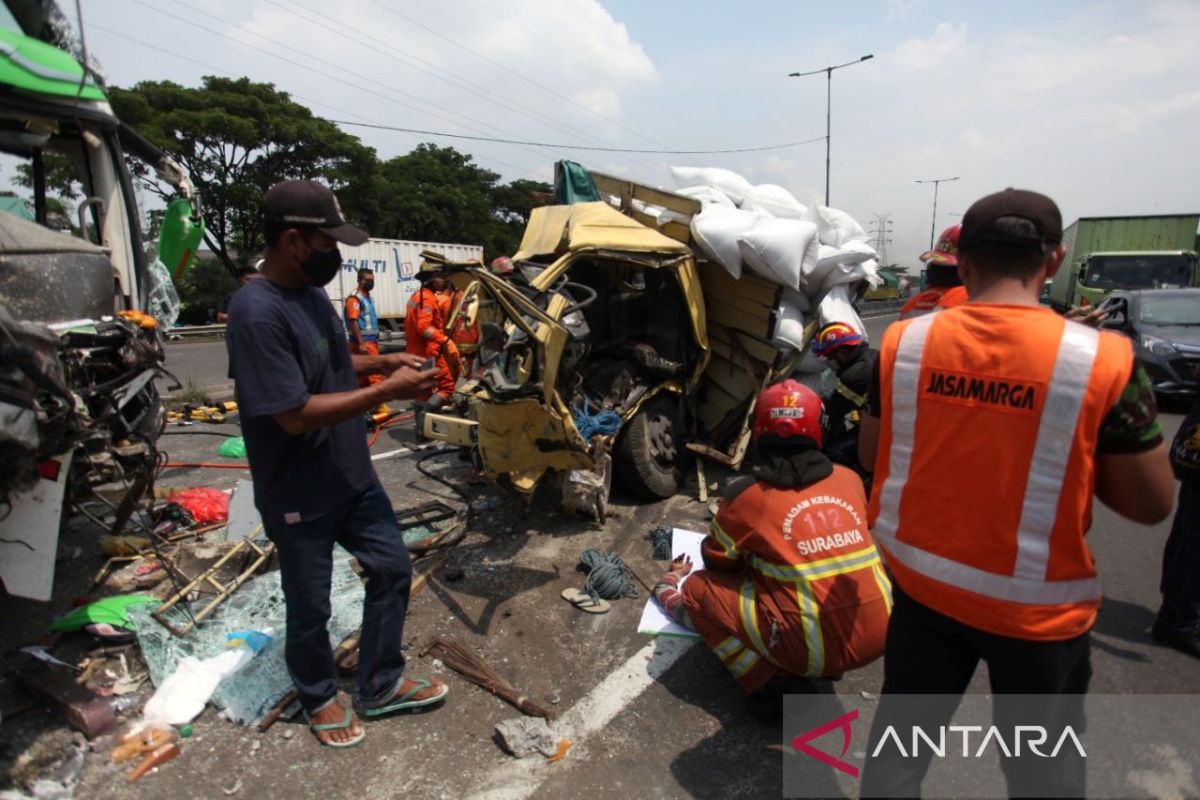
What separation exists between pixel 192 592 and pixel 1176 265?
1682 centimetres

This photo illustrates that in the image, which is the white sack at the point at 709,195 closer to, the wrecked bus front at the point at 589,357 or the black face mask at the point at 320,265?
the wrecked bus front at the point at 589,357

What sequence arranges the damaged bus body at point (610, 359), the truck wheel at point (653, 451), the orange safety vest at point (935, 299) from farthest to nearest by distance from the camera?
the truck wheel at point (653, 451) < the damaged bus body at point (610, 359) < the orange safety vest at point (935, 299)

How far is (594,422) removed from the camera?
434 cm

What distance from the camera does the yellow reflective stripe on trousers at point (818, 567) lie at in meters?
2.35

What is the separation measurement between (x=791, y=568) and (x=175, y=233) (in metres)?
4.51

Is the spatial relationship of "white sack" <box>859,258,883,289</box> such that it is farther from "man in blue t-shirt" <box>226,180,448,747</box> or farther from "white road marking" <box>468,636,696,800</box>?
"man in blue t-shirt" <box>226,180,448,747</box>

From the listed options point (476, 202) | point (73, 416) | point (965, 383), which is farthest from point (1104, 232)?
point (476, 202)

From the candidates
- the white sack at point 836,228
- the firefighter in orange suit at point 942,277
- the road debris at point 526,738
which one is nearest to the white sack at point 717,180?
the white sack at point 836,228

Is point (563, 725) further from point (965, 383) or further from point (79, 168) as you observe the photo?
point (79, 168)

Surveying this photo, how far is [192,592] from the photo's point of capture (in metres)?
3.33

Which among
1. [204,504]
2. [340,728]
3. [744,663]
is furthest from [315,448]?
[204,504]

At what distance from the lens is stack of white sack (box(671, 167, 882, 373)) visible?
4.96m

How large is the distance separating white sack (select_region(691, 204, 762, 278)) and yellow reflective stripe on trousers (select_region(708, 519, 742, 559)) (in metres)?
2.94

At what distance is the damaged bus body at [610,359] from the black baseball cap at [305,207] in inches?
40.0
